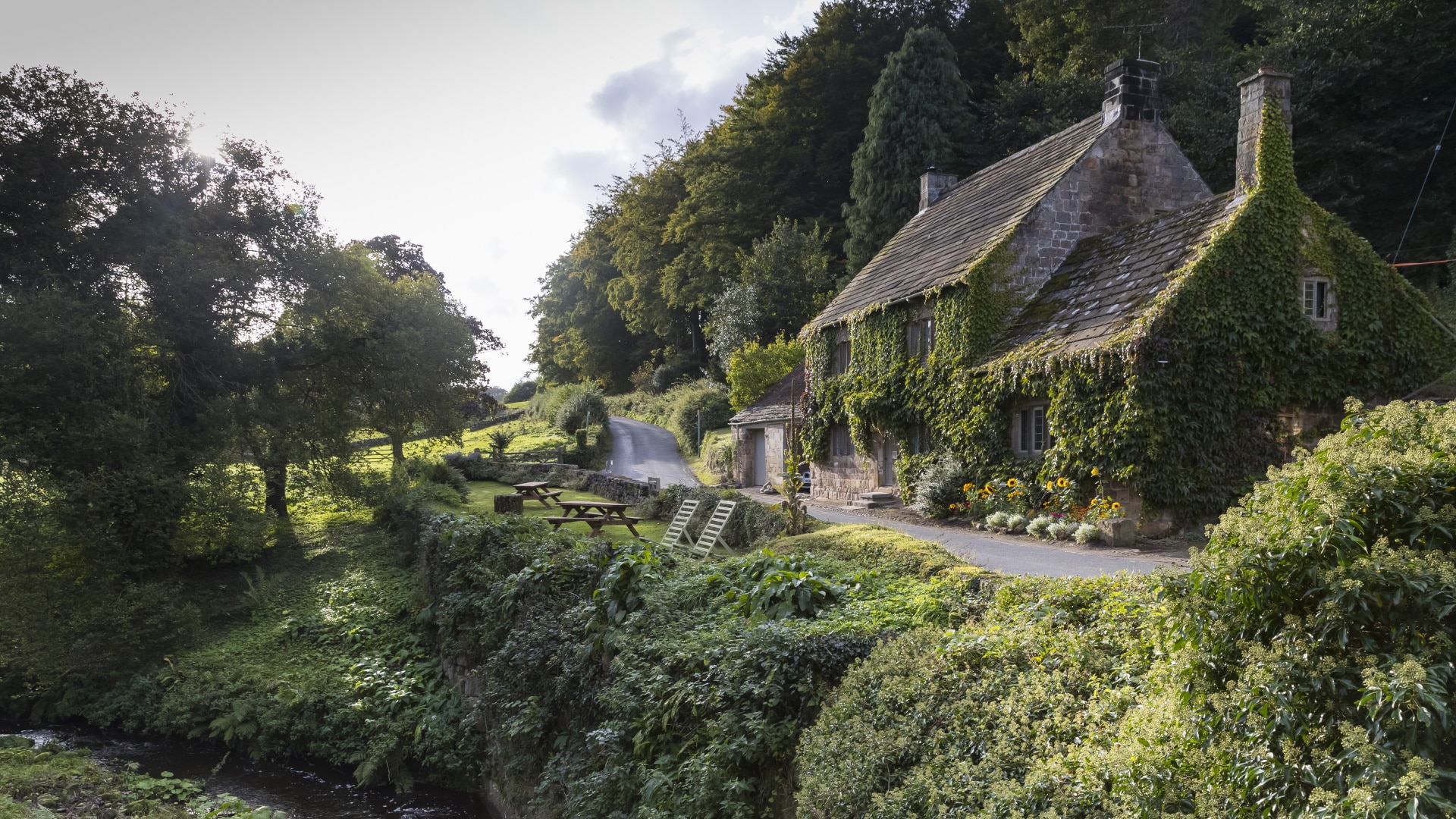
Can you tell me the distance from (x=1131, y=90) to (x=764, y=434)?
17846 mm

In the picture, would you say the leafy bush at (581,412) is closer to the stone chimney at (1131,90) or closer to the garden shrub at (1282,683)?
the stone chimney at (1131,90)

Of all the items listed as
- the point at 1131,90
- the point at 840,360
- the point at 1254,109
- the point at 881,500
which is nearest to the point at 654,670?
the point at 881,500

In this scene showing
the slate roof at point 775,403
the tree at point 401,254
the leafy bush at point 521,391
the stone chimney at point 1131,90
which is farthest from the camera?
the leafy bush at point 521,391

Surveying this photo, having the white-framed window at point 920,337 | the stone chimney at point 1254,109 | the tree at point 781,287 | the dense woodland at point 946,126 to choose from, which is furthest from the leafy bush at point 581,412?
the stone chimney at point 1254,109

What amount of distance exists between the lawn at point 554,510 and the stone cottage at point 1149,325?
22.0ft

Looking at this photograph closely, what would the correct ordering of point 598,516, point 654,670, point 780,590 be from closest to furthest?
point 654,670 < point 780,590 < point 598,516

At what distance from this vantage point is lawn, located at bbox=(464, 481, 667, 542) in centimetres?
1856

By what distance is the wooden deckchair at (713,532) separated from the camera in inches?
591

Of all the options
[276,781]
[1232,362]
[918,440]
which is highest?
[1232,362]

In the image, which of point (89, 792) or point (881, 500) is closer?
point (89, 792)

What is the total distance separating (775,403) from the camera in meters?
32.9

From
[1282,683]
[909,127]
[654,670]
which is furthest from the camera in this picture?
[909,127]

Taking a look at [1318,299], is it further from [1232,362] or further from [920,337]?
[920,337]

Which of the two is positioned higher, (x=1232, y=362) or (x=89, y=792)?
(x=1232, y=362)
